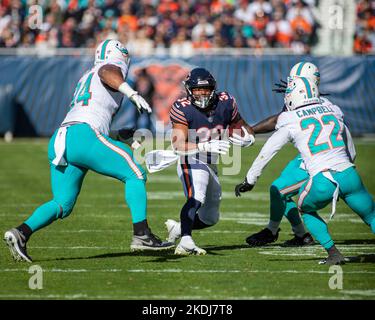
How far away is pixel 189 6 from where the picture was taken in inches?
757

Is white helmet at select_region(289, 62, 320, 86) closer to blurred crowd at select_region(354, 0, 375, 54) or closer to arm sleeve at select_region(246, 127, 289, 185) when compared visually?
arm sleeve at select_region(246, 127, 289, 185)

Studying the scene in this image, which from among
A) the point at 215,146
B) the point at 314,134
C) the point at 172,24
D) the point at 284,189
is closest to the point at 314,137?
the point at 314,134

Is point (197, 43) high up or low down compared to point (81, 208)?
up

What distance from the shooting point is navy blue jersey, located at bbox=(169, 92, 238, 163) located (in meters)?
6.64

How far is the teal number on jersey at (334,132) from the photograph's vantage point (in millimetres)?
6016

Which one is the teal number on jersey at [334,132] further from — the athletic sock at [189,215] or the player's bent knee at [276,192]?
the athletic sock at [189,215]

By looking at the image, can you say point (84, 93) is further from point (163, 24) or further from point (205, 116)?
point (163, 24)

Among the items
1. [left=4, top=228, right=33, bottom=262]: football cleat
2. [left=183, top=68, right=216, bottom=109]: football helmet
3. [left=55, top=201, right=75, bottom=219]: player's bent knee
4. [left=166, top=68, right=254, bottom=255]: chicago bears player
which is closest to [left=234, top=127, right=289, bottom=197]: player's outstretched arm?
[left=166, top=68, right=254, bottom=255]: chicago bears player

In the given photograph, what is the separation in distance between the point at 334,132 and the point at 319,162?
25 centimetres

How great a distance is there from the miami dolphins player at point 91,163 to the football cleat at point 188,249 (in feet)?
0.68

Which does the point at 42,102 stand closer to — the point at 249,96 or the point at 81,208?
the point at 249,96

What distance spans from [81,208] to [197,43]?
9.63 metres

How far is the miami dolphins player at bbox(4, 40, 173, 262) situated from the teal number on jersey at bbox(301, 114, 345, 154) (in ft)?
3.93
